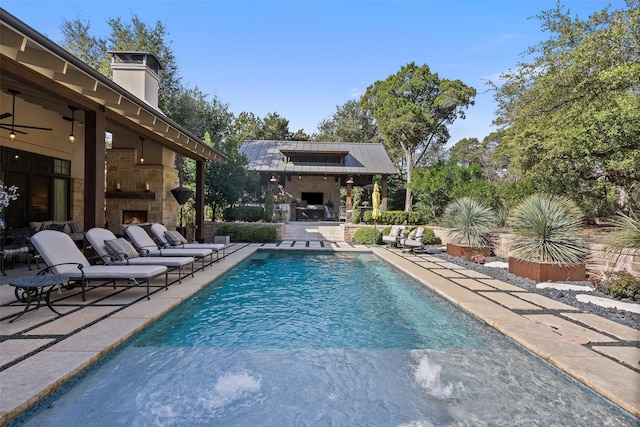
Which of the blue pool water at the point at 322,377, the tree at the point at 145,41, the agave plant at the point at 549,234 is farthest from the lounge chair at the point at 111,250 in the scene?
the tree at the point at 145,41

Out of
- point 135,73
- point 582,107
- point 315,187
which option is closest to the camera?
point 582,107

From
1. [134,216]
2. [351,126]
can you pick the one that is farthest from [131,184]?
[351,126]

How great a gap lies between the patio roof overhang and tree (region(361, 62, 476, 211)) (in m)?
20.5

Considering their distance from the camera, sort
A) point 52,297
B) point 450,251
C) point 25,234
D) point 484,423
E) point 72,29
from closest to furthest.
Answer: point 484,423 < point 52,297 < point 25,234 < point 450,251 < point 72,29

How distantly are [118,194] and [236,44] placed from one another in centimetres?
712

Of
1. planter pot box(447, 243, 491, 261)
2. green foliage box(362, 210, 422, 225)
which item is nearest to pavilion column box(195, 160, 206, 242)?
green foliage box(362, 210, 422, 225)

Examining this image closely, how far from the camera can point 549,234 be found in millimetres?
7254

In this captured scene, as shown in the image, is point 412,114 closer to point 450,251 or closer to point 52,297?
point 450,251

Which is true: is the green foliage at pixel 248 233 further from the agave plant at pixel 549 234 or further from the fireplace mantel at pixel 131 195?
the agave plant at pixel 549 234

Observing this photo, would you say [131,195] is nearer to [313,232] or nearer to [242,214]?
[242,214]

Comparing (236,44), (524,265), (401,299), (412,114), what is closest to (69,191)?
(236,44)

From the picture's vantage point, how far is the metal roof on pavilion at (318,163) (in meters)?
20.0

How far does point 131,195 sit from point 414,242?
9836 mm

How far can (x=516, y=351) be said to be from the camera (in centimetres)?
361
